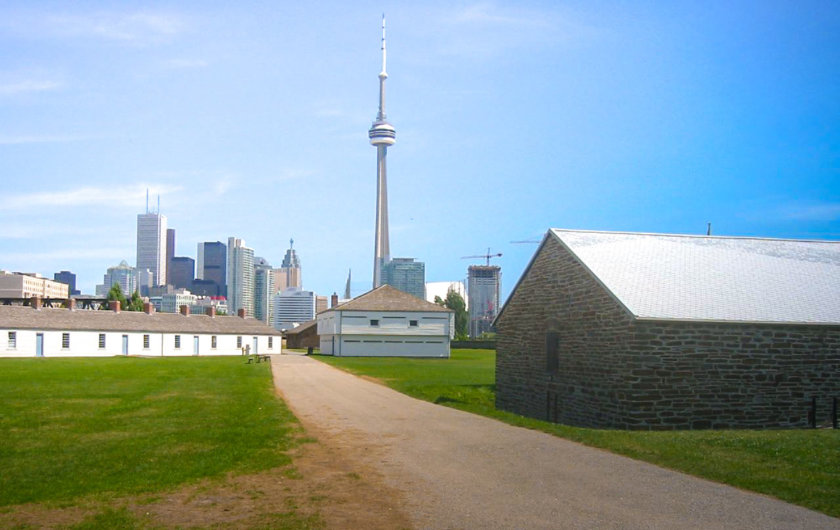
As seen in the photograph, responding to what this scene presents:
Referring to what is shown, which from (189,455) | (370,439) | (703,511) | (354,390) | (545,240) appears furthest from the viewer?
(354,390)

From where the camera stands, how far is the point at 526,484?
10664 mm

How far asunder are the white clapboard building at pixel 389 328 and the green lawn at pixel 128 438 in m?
42.8

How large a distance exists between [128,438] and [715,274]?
16.7m

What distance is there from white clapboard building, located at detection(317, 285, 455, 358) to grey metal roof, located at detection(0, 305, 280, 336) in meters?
16.2

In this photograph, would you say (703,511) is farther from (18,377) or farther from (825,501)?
(18,377)

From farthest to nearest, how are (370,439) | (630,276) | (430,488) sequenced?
Result: (630,276)
(370,439)
(430,488)

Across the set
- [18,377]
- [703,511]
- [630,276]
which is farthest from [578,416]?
[18,377]

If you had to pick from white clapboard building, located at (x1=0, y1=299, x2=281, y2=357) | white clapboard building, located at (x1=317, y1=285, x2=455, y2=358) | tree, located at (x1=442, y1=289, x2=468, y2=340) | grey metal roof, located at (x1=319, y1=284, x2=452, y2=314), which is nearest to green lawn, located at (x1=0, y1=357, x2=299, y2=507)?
white clapboard building, located at (x1=0, y1=299, x2=281, y2=357)

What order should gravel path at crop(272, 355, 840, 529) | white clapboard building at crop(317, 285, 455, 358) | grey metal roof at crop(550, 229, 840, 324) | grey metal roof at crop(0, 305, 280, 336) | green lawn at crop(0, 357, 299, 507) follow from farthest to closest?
white clapboard building at crop(317, 285, 455, 358)
grey metal roof at crop(0, 305, 280, 336)
grey metal roof at crop(550, 229, 840, 324)
green lawn at crop(0, 357, 299, 507)
gravel path at crop(272, 355, 840, 529)

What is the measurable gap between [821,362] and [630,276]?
5.51 metres

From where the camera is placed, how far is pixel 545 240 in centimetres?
2502

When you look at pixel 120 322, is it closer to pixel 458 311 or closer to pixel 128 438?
pixel 128 438

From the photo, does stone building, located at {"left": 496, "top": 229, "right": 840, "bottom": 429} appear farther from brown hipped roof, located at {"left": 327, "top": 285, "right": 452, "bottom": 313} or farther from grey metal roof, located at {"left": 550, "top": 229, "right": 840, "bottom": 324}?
brown hipped roof, located at {"left": 327, "top": 285, "right": 452, "bottom": 313}

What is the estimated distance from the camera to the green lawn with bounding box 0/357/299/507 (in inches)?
421
